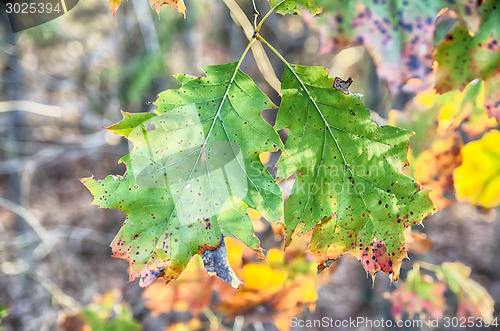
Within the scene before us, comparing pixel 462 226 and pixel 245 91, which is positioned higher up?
pixel 245 91

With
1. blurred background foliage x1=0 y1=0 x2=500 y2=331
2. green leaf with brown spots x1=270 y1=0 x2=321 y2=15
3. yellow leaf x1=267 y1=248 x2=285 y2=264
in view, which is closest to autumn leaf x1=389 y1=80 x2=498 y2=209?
blurred background foliage x1=0 y1=0 x2=500 y2=331

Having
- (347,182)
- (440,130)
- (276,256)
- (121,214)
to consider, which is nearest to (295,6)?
(347,182)

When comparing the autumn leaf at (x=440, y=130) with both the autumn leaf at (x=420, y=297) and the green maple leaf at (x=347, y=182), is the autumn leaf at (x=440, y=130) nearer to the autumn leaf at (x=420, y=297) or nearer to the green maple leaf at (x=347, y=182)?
the autumn leaf at (x=420, y=297)

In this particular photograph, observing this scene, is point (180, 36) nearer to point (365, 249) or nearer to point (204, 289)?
point (204, 289)

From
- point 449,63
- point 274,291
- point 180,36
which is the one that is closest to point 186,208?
point 449,63

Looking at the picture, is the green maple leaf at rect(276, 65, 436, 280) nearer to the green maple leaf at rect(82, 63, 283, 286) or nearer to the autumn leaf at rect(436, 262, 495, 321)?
the green maple leaf at rect(82, 63, 283, 286)
